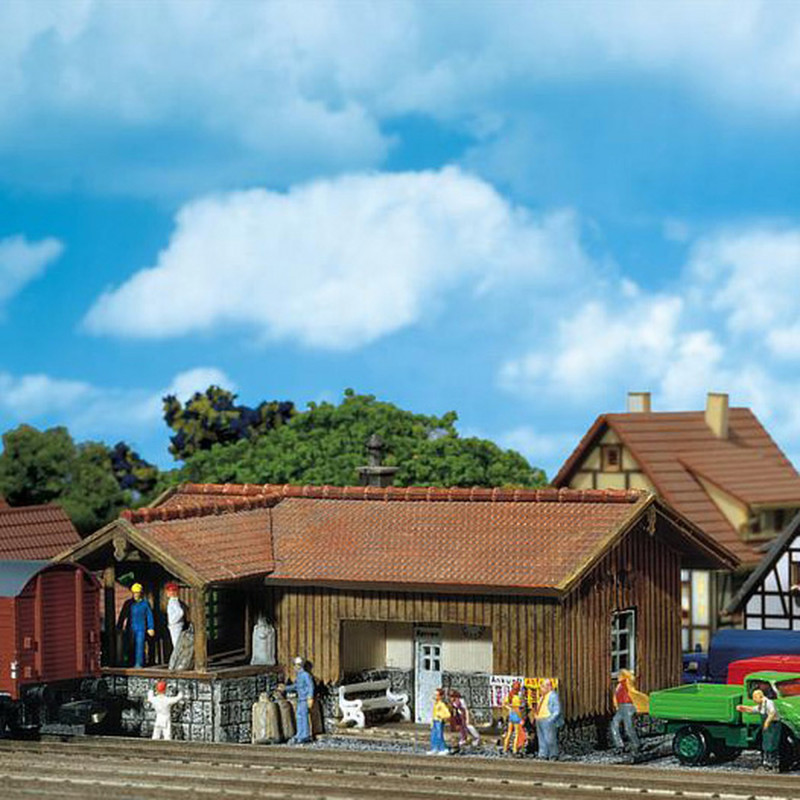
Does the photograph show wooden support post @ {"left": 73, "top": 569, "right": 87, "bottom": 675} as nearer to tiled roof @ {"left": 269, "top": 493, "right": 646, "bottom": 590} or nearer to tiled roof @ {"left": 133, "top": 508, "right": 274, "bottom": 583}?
tiled roof @ {"left": 133, "top": 508, "right": 274, "bottom": 583}

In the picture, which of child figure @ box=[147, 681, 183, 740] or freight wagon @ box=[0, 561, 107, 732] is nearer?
freight wagon @ box=[0, 561, 107, 732]

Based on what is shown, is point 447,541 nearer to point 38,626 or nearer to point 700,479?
point 38,626

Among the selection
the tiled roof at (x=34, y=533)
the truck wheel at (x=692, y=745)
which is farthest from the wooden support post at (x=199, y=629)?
the tiled roof at (x=34, y=533)

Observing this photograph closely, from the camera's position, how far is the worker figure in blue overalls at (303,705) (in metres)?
35.7

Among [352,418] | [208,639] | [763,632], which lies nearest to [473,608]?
[208,639]

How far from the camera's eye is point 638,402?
69.3 metres

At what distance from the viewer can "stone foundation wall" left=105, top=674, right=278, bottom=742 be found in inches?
1406

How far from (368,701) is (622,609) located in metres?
5.15

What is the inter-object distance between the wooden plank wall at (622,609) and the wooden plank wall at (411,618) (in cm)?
46

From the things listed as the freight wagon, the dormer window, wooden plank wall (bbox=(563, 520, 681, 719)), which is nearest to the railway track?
the freight wagon

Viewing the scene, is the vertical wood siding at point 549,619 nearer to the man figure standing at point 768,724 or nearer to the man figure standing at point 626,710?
the man figure standing at point 626,710

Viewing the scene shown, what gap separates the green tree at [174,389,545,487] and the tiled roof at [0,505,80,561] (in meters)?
15.3

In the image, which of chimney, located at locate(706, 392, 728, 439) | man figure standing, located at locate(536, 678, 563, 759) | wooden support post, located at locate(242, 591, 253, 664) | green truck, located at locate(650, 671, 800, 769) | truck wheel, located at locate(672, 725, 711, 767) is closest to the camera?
green truck, located at locate(650, 671, 800, 769)

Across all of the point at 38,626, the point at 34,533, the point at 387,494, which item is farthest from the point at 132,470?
the point at 38,626
